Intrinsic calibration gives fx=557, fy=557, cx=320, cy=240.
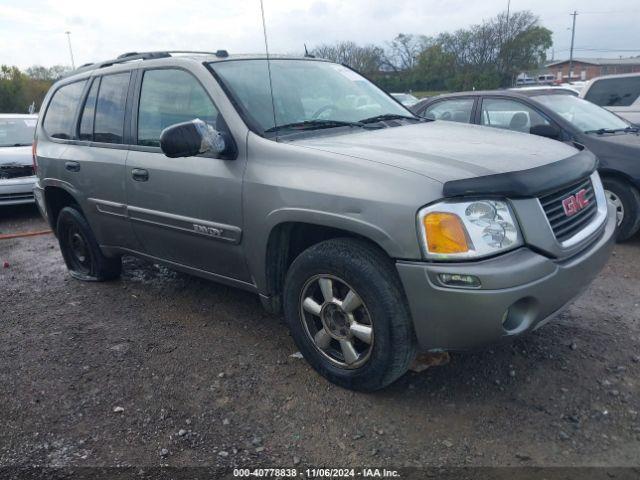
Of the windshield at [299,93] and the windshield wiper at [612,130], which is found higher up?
the windshield at [299,93]

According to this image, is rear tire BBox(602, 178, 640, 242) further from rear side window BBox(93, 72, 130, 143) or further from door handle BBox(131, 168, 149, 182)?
rear side window BBox(93, 72, 130, 143)

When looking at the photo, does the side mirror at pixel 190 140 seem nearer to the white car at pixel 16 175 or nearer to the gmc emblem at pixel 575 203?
Answer: the gmc emblem at pixel 575 203

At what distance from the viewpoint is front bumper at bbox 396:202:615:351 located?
239cm

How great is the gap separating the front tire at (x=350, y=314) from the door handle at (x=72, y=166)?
2.31 metres

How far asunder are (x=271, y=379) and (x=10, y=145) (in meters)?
7.39

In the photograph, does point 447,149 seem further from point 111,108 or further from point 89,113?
point 89,113

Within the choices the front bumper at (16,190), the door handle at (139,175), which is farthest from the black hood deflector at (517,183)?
the front bumper at (16,190)

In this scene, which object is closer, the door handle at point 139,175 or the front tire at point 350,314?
the front tire at point 350,314

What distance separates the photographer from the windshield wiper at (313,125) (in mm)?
3269

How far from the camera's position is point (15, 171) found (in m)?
8.06

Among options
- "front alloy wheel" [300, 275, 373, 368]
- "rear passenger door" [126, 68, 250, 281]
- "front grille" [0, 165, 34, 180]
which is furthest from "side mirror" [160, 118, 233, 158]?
"front grille" [0, 165, 34, 180]

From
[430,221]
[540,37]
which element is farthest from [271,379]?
[540,37]

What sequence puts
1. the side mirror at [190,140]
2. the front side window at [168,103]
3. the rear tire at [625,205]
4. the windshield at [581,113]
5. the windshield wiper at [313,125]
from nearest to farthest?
1. the side mirror at [190,140]
2. the windshield wiper at [313,125]
3. the front side window at [168,103]
4. the rear tire at [625,205]
5. the windshield at [581,113]


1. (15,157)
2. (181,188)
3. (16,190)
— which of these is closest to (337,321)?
(181,188)
